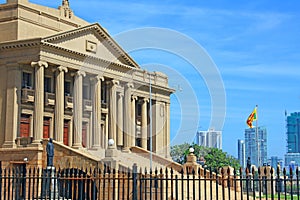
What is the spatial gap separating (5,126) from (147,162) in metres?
12.5

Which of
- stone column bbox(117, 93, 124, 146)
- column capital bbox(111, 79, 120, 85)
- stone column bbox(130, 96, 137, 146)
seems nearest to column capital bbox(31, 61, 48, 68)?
column capital bbox(111, 79, 120, 85)

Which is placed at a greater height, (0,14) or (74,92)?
(0,14)

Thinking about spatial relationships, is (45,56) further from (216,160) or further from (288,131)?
(288,131)

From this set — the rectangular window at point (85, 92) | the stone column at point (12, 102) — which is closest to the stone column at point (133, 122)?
the rectangular window at point (85, 92)

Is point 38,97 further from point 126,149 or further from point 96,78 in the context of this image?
point 126,149

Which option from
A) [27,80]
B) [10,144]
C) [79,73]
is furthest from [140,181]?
[79,73]

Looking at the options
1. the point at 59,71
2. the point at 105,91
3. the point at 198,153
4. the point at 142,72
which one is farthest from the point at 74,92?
the point at 198,153

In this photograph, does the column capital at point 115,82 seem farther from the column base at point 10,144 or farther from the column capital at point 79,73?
the column base at point 10,144

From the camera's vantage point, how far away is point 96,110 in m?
50.4

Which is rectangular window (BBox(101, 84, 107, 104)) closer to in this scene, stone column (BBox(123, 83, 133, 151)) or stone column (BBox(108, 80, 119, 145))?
stone column (BBox(108, 80, 119, 145))

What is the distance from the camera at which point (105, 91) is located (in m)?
53.8

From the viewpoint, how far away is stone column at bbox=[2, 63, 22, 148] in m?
43.1

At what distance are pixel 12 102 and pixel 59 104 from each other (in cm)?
388

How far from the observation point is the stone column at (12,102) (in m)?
43.1
